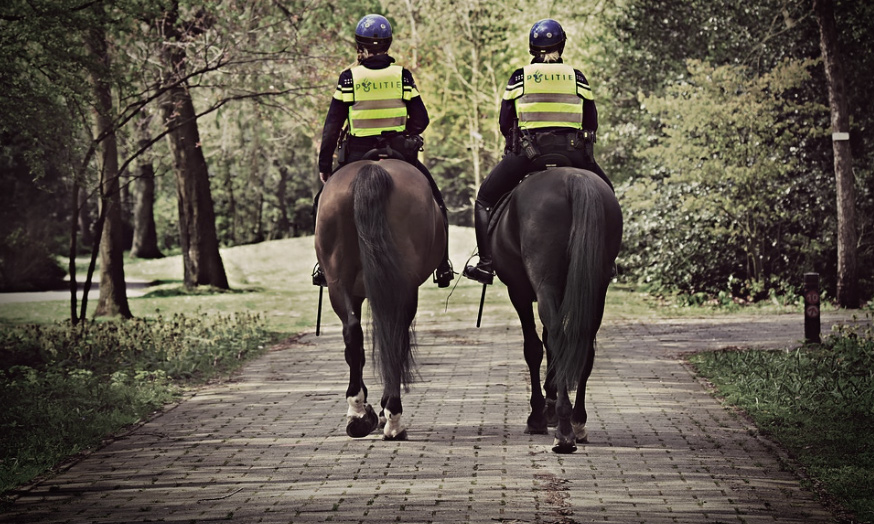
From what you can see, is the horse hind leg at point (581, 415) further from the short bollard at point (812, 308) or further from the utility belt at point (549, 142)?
the short bollard at point (812, 308)

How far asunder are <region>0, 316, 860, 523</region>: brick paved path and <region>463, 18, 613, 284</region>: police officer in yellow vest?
218 cm

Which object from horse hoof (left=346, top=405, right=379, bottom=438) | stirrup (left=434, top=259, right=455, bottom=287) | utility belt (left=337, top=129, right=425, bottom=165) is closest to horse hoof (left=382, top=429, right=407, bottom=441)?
horse hoof (left=346, top=405, right=379, bottom=438)

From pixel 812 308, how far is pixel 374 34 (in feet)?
25.0

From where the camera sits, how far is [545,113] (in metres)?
Result: 8.69

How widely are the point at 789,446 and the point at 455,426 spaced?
8.64ft

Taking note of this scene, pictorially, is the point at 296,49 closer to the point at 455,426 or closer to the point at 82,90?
the point at 82,90

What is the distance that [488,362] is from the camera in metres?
13.8

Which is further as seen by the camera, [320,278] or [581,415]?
[320,278]

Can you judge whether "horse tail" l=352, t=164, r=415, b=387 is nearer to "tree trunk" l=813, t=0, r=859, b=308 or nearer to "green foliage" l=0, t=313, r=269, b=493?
"green foliage" l=0, t=313, r=269, b=493

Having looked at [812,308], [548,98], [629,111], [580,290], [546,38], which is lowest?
[812,308]

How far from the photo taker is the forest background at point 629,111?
15.1m

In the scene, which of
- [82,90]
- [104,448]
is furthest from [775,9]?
[104,448]

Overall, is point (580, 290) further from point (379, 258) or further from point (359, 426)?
point (359, 426)

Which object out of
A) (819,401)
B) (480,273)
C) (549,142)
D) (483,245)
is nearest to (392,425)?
(480,273)
